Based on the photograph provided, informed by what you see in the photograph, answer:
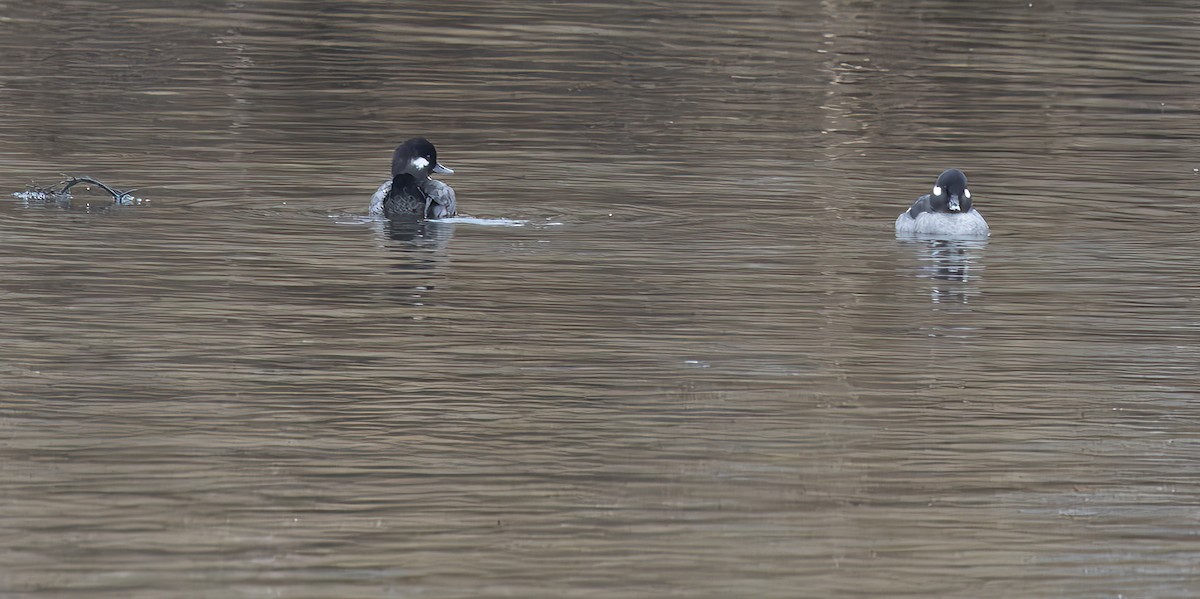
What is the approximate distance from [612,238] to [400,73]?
12649 millimetres

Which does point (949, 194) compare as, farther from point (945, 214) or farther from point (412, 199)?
point (412, 199)

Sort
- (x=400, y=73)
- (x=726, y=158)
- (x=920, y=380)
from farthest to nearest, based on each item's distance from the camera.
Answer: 1. (x=400, y=73)
2. (x=726, y=158)
3. (x=920, y=380)

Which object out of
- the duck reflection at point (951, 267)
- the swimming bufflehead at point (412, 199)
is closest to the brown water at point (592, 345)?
the duck reflection at point (951, 267)

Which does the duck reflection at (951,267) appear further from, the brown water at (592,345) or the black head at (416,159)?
the black head at (416,159)

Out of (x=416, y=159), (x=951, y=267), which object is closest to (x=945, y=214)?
(x=951, y=267)

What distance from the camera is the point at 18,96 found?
82.7 ft

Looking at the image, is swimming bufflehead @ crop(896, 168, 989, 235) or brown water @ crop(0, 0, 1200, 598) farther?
swimming bufflehead @ crop(896, 168, 989, 235)

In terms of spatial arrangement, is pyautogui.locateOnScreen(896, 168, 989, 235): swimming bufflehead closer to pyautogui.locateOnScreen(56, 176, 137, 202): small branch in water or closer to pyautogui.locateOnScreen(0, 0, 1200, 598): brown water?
pyautogui.locateOnScreen(0, 0, 1200, 598): brown water

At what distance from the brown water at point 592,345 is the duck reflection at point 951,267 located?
78 mm

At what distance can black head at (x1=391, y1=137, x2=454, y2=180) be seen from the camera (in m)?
19.8

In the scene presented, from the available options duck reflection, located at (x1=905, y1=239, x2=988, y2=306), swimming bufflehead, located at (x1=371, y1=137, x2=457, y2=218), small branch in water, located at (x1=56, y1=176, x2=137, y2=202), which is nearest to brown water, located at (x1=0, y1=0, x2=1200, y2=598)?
duck reflection, located at (x1=905, y1=239, x2=988, y2=306)

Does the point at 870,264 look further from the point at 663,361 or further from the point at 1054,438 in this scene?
the point at 1054,438

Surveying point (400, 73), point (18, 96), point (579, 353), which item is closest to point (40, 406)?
point (579, 353)

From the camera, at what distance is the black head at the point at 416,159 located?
1981cm
